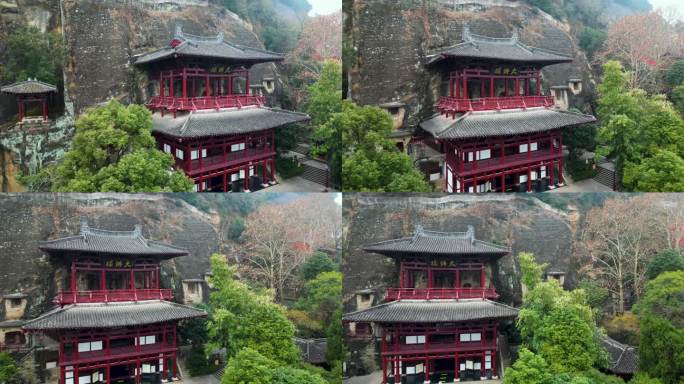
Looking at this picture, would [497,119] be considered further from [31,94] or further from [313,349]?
[31,94]

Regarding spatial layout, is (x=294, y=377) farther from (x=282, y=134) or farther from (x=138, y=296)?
(x=282, y=134)

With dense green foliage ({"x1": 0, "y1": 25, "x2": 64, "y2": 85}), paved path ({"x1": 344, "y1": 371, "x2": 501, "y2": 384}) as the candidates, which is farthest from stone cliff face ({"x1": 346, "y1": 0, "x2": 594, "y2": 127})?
dense green foliage ({"x1": 0, "y1": 25, "x2": 64, "y2": 85})

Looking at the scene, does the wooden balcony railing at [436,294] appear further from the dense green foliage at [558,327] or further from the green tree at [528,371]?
the green tree at [528,371]

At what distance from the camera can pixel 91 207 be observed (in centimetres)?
1148

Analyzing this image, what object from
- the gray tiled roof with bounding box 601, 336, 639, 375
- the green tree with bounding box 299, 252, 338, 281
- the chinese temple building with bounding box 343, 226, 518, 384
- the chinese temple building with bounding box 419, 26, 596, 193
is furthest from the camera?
the green tree with bounding box 299, 252, 338, 281

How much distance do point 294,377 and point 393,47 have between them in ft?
18.7

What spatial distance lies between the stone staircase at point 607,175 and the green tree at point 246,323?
19.6ft

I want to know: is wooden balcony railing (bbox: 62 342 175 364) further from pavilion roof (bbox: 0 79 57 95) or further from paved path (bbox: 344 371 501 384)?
pavilion roof (bbox: 0 79 57 95)

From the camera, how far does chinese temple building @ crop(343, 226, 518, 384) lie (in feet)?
38.6

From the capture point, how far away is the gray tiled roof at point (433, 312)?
37.9ft

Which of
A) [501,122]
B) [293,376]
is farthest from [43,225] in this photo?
[501,122]

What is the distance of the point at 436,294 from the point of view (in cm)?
1197

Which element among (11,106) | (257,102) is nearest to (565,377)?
(257,102)

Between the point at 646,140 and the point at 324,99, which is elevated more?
the point at 324,99
